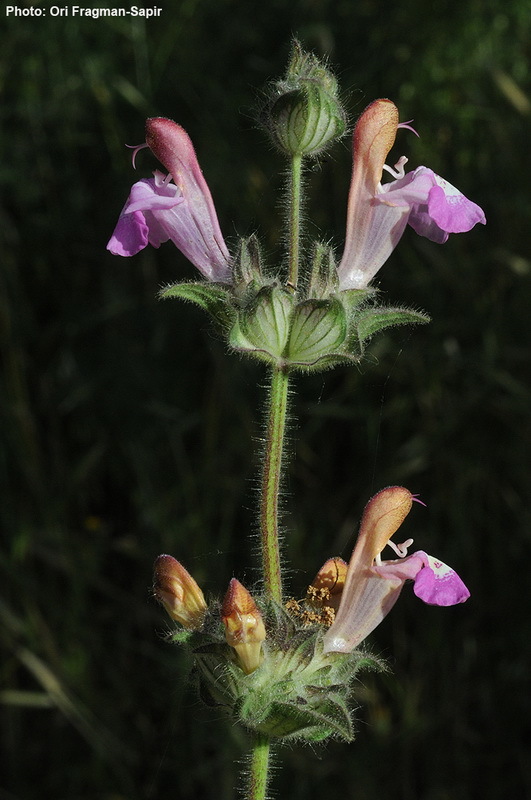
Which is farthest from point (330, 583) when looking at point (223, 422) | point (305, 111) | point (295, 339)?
point (223, 422)

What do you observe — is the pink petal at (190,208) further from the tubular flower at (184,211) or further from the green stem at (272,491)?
the green stem at (272,491)

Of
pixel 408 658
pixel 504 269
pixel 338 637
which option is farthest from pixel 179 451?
pixel 338 637

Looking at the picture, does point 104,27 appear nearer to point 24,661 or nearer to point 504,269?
point 504,269

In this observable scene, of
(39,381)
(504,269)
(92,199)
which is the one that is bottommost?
(39,381)

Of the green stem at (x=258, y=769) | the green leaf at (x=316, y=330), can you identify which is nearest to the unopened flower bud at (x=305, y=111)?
the green leaf at (x=316, y=330)

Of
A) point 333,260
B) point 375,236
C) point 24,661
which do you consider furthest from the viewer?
point 24,661

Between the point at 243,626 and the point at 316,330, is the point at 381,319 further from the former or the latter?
the point at 243,626

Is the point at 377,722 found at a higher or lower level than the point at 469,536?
lower
